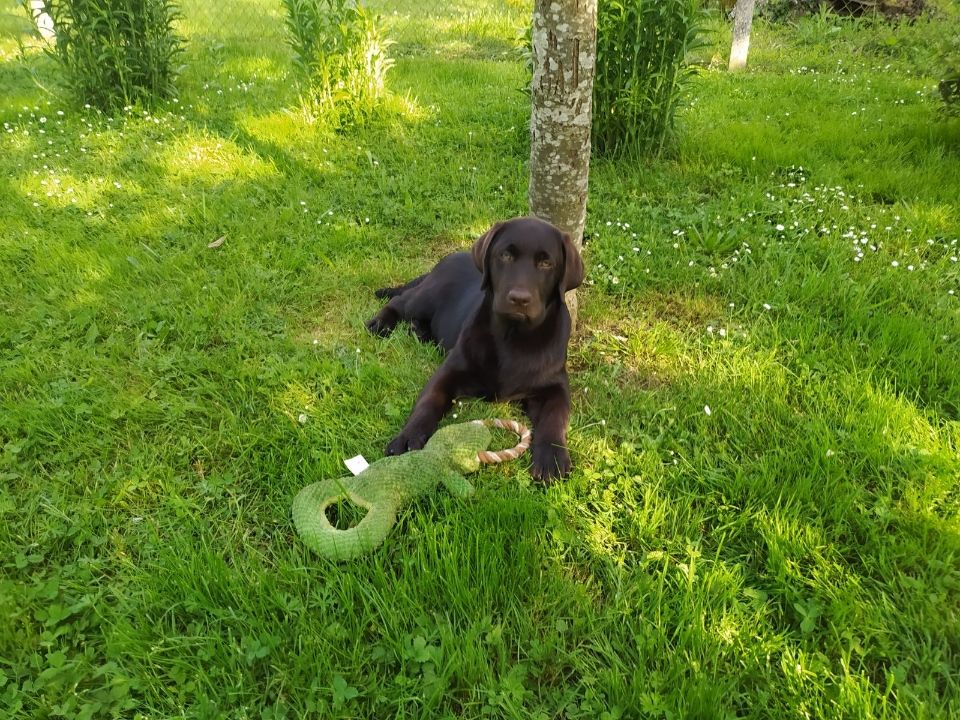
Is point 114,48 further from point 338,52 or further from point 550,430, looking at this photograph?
point 550,430

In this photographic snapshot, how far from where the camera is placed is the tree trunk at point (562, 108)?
2975 millimetres

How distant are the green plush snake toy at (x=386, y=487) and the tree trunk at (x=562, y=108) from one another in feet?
4.28

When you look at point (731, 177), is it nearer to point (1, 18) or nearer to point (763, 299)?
point (763, 299)

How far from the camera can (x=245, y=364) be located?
3129 mm

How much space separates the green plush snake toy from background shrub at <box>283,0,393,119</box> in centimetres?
453

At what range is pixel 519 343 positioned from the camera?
9.19 feet

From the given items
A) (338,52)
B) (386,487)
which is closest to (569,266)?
A: (386,487)

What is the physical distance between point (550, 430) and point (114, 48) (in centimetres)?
599

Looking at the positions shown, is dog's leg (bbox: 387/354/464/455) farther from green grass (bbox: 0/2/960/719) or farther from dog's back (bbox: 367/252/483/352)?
dog's back (bbox: 367/252/483/352)

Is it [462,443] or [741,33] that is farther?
[741,33]

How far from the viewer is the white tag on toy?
2411 millimetres

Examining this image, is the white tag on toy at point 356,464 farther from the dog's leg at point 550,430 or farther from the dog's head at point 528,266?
the dog's head at point 528,266

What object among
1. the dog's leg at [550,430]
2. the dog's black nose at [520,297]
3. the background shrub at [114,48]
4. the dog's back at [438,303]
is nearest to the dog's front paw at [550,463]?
the dog's leg at [550,430]

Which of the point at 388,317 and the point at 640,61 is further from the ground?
the point at 640,61
